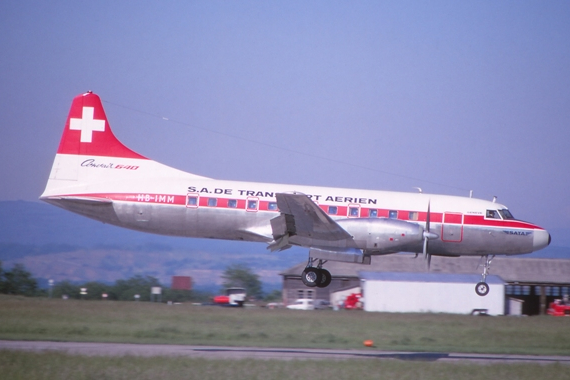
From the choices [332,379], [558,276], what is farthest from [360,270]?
[332,379]

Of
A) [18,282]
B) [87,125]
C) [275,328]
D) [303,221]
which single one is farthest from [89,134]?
[18,282]

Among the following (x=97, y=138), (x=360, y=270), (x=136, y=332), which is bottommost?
(x=136, y=332)

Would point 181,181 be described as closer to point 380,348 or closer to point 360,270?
point 380,348

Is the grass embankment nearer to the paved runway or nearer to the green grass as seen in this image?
the paved runway

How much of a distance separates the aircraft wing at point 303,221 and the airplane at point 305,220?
0.03 meters

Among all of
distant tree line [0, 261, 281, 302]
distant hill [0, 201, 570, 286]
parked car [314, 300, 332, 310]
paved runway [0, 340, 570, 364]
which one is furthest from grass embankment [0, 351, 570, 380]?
distant hill [0, 201, 570, 286]

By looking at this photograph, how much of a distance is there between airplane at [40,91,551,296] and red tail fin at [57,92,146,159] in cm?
82

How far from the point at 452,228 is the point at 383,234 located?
305 centimetres

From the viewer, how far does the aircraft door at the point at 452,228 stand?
798 inches

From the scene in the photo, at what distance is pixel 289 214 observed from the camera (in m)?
18.5

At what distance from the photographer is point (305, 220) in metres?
18.5

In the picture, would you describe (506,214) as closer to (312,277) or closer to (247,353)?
(312,277)

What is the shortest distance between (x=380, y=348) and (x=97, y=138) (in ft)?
41.1

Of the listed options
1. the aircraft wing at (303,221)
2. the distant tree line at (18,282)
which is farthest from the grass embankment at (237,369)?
the distant tree line at (18,282)
